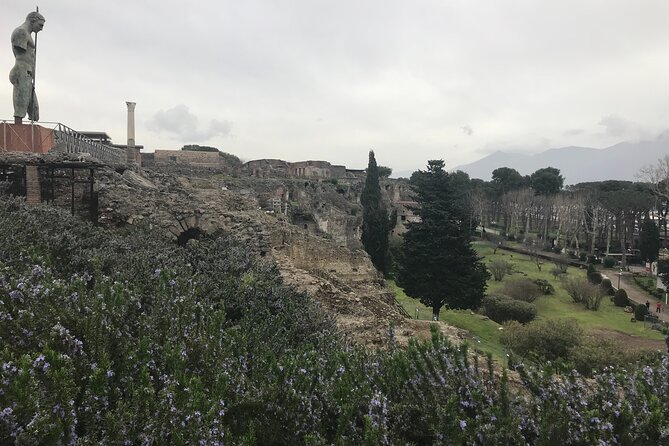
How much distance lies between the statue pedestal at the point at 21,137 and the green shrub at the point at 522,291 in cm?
2674

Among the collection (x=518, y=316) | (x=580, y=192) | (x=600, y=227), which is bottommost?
(x=518, y=316)

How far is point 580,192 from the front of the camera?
6109cm

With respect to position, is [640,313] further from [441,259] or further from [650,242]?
[650,242]

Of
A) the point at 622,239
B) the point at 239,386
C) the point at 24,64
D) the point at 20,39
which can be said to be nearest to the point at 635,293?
the point at 622,239

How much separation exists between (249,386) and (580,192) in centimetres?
6756

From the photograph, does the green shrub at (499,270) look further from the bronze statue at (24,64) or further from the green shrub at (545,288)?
the bronze statue at (24,64)

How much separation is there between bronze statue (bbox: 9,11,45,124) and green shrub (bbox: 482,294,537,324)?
23.7 metres

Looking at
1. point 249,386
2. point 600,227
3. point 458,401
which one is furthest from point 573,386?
point 600,227

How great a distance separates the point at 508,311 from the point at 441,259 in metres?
4.61

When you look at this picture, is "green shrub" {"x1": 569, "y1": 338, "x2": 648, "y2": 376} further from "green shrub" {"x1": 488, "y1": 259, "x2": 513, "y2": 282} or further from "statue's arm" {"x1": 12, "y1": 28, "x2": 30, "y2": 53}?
"green shrub" {"x1": 488, "y1": 259, "x2": 513, "y2": 282}

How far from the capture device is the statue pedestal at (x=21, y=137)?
1543cm

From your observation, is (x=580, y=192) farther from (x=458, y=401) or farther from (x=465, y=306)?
(x=458, y=401)

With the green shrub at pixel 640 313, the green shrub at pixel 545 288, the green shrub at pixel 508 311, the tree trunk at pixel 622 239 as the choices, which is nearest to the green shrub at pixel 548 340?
the green shrub at pixel 508 311

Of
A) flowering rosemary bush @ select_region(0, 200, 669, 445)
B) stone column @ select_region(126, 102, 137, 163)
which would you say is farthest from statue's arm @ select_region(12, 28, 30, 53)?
flowering rosemary bush @ select_region(0, 200, 669, 445)
